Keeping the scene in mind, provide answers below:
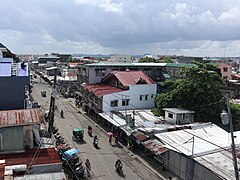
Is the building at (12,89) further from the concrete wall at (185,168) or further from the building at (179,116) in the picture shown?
the building at (179,116)

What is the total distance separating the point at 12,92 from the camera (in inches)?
800

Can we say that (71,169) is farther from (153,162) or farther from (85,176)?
(153,162)

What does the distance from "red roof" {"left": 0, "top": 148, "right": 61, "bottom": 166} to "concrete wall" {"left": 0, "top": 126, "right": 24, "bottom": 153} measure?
51 centimetres

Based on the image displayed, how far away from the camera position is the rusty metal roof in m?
17.1

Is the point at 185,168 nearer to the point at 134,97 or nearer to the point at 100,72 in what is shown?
the point at 134,97

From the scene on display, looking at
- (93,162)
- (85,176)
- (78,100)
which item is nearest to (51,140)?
(85,176)

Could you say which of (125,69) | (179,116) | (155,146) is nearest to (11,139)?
(155,146)

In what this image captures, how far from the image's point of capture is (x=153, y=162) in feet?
80.1

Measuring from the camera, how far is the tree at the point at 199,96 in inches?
1266

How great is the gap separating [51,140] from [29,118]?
3.50m

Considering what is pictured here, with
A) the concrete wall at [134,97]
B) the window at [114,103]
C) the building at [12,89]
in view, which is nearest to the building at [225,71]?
the concrete wall at [134,97]

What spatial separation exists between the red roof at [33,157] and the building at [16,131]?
53cm

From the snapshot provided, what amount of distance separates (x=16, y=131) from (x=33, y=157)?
2.18m

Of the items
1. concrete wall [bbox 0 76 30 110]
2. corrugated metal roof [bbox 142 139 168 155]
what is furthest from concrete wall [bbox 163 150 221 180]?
concrete wall [bbox 0 76 30 110]
